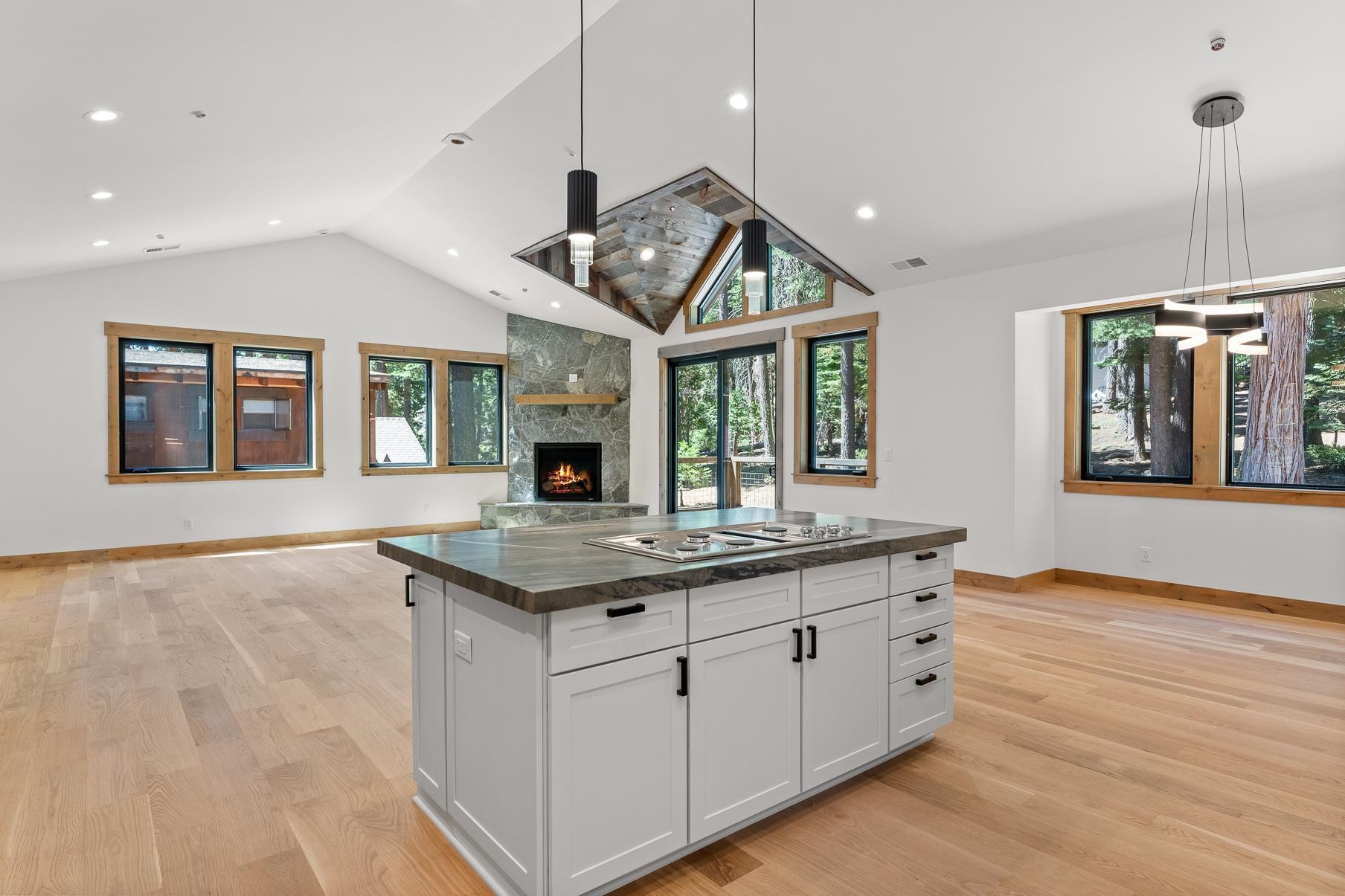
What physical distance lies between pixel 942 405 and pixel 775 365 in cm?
193

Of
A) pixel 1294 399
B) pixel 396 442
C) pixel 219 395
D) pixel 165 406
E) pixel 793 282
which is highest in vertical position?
pixel 793 282

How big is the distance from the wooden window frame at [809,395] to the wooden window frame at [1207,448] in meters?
1.58

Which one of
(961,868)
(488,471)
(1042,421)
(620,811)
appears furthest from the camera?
(488,471)

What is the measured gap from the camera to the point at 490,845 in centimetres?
196

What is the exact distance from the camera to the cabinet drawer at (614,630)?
174cm

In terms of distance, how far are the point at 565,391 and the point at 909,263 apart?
16.4 ft

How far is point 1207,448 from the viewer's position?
536cm

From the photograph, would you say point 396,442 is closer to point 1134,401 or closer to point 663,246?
point 663,246

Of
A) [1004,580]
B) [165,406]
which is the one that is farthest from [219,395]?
[1004,580]

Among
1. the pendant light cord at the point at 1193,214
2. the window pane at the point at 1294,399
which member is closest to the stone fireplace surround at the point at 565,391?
the pendant light cord at the point at 1193,214

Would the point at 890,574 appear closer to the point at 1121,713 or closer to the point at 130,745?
the point at 1121,713

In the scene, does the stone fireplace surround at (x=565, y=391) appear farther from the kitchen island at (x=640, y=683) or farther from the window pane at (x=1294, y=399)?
the kitchen island at (x=640, y=683)

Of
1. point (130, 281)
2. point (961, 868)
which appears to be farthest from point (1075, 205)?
point (130, 281)

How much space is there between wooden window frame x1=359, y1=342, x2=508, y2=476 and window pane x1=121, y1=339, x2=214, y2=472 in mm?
1538
